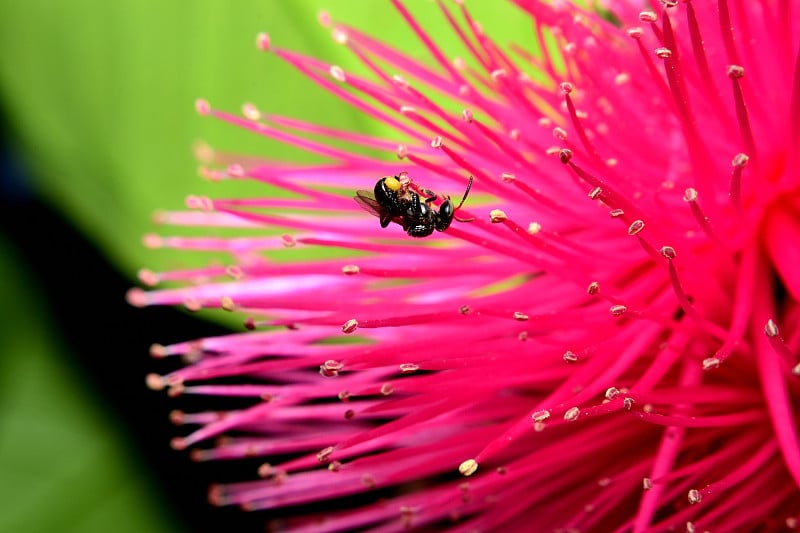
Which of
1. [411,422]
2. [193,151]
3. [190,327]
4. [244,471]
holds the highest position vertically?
[193,151]

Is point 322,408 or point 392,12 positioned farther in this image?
point 392,12

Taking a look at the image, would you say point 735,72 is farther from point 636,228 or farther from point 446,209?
point 446,209

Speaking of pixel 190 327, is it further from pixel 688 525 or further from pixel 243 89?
pixel 688 525

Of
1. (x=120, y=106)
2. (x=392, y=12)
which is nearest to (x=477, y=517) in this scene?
(x=392, y=12)

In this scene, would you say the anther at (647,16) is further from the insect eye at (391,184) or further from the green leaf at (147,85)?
the green leaf at (147,85)

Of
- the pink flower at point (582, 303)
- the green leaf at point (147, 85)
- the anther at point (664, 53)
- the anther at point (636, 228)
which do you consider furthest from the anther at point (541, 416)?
the green leaf at point (147, 85)

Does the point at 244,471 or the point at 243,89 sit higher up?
the point at 243,89

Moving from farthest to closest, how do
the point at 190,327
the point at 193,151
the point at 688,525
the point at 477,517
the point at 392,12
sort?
the point at 190,327
the point at 193,151
the point at 392,12
the point at 477,517
the point at 688,525
